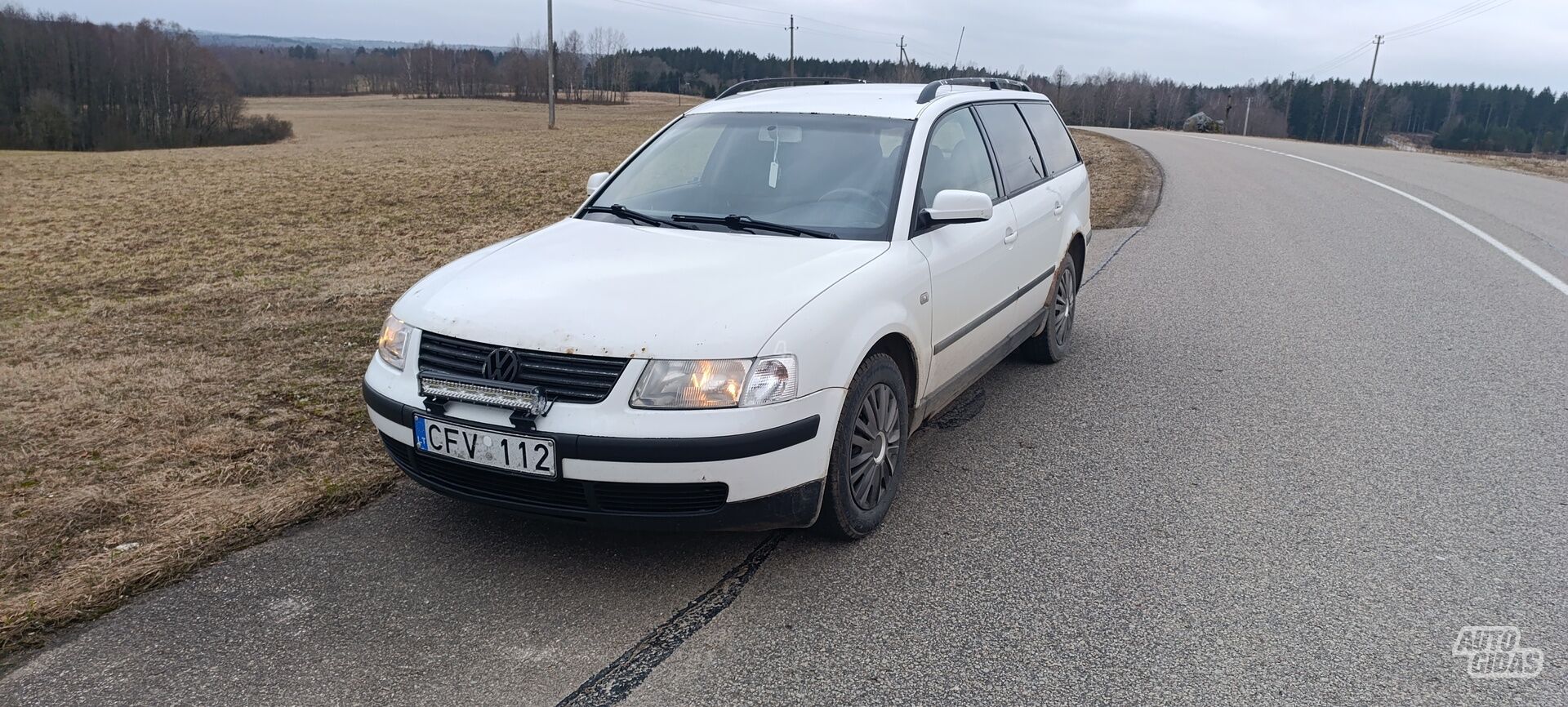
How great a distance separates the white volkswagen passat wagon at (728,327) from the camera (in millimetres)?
3107

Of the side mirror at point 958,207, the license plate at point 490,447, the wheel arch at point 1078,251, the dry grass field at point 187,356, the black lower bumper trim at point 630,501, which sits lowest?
the dry grass field at point 187,356

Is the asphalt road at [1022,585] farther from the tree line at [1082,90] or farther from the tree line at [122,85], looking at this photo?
the tree line at [1082,90]

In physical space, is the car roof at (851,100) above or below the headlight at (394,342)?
above

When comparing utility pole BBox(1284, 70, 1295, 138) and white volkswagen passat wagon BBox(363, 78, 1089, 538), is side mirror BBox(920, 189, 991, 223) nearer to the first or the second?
white volkswagen passat wagon BBox(363, 78, 1089, 538)

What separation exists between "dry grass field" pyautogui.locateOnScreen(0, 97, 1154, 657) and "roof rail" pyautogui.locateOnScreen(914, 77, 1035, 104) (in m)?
3.03

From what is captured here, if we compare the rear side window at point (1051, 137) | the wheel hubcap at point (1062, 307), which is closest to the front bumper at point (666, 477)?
the wheel hubcap at point (1062, 307)

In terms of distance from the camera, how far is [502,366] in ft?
10.5

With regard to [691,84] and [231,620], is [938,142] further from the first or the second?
[691,84]

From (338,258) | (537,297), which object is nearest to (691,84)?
(338,258)

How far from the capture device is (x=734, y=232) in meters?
4.11

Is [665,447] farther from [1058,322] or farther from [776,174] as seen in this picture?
[1058,322]

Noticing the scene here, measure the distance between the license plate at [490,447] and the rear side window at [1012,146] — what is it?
3.02m

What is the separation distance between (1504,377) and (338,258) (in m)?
9.93

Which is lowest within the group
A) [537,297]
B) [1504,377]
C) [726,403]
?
[1504,377]
